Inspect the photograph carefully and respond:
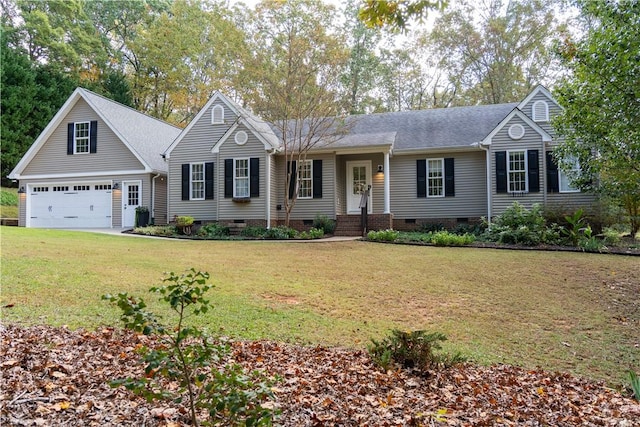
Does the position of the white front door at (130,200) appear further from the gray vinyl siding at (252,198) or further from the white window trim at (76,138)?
the gray vinyl siding at (252,198)

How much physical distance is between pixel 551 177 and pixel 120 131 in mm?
17650

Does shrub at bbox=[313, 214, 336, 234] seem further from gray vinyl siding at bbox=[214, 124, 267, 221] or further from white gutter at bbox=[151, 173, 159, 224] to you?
white gutter at bbox=[151, 173, 159, 224]

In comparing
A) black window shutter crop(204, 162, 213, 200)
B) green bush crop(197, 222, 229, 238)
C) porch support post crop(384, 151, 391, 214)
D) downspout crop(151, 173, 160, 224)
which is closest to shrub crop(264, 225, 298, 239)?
green bush crop(197, 222, 229, 238)

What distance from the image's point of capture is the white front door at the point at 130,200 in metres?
18.4

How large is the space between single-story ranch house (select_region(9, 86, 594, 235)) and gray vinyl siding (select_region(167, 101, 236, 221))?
4 centimetres

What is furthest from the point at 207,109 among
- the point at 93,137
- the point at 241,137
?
the point at 93,137

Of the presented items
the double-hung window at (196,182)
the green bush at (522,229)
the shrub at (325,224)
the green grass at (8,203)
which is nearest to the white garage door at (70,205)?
the green grass at (8,203)

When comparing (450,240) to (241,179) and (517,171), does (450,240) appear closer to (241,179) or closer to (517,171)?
(517,171)

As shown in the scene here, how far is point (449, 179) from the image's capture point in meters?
16.0

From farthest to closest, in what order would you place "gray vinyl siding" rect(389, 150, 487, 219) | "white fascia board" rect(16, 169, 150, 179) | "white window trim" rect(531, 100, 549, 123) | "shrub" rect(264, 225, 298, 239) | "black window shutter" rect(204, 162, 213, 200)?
"white fascia board" rect(16, 169, 150, 179) → "black window shutter" rect(204, 162, 213, 200) → "gray vinyl siding" rect(389, 150, 487, 219) → "white window trim" rect(531, 100, 549, 123) → "shrub" rect(264, 225, 298, 239)

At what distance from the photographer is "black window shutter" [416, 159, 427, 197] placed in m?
16.3

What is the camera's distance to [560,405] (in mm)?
3252

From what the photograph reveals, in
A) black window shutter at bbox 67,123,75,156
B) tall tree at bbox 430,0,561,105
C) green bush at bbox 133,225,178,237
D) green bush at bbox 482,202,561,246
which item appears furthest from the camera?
tall tree at bbox 430,0,561,105

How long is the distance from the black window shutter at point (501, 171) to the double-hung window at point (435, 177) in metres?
2.04
